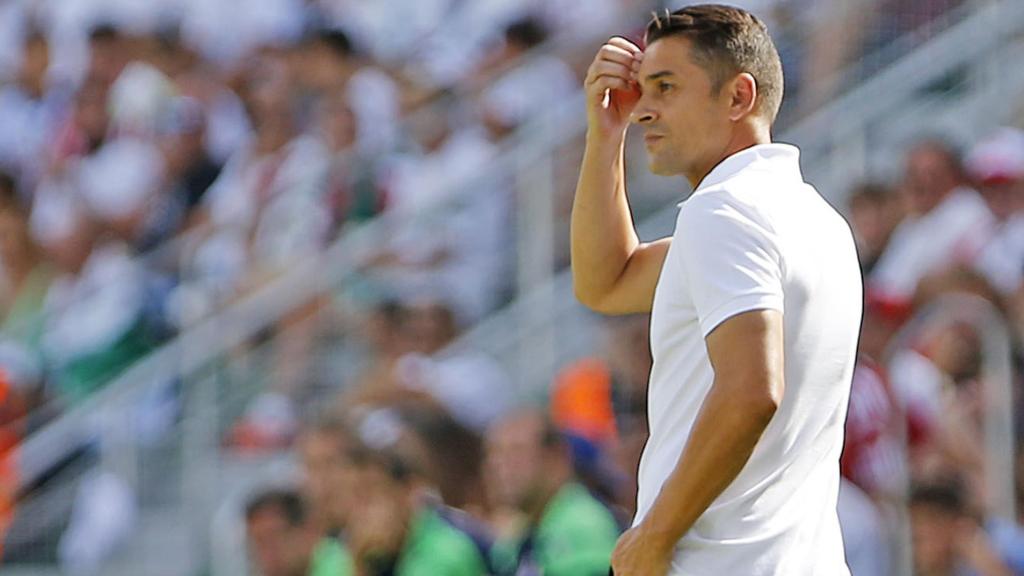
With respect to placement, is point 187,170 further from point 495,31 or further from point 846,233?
point 846,233

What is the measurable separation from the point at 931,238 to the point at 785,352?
4020 mm

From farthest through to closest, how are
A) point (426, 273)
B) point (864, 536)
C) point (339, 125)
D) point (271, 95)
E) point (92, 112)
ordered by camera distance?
point (92, 112) < point (271, 95) < point (339, 125) < point (426, 273) < point (864, 536)

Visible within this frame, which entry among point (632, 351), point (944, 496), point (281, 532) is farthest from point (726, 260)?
point (281, 532)

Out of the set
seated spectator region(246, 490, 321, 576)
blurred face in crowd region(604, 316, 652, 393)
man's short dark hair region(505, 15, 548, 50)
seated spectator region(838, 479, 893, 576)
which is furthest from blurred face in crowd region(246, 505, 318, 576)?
man's short dark hair region(505, 15, 548, 50)

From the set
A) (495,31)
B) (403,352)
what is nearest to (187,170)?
(495,31)

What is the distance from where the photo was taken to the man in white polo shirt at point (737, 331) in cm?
276

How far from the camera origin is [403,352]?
7.39 meters

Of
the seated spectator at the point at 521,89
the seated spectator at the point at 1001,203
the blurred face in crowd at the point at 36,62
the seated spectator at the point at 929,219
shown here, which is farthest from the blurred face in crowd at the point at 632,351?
the blurred face in crowd at the point at 36,62

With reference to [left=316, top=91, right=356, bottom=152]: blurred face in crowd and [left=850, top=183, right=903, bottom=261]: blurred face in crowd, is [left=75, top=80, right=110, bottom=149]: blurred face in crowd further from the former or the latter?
[left=850, top=183, right=903, bottom=261]: blurred face in crowd

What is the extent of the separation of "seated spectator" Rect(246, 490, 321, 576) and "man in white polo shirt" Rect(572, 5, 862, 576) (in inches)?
156

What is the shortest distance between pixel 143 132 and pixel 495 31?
6.06 feet

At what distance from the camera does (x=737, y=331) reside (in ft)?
9.04

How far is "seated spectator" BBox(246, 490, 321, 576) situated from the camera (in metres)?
6.85

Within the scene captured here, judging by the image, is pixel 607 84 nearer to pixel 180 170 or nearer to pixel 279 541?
pixel 279 541
